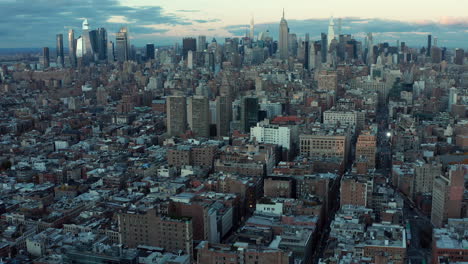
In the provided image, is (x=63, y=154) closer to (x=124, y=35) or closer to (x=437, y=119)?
(x=437, y=119)

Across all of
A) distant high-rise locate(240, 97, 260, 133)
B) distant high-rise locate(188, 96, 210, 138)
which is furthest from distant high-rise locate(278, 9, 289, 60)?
distant high-rise locate(188, 96, 210, 138)

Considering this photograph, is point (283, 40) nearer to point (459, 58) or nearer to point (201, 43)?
point (201, 43)

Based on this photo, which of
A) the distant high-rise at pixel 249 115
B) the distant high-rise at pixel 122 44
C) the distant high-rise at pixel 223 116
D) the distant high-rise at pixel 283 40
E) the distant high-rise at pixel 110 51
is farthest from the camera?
the distant high-rise at pixel 110 51

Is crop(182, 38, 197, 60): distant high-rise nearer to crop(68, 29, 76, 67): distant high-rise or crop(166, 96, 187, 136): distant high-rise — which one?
crop(68, 29, 76, 67): distant high-rise

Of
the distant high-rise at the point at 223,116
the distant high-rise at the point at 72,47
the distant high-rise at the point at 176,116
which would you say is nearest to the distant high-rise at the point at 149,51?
the distant high-rise at the point at 72,47

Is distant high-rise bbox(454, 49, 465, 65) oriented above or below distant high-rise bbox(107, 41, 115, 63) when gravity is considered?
Answer: below

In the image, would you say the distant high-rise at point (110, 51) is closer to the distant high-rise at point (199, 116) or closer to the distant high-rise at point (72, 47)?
the distant high-rise at point (72, 47)
